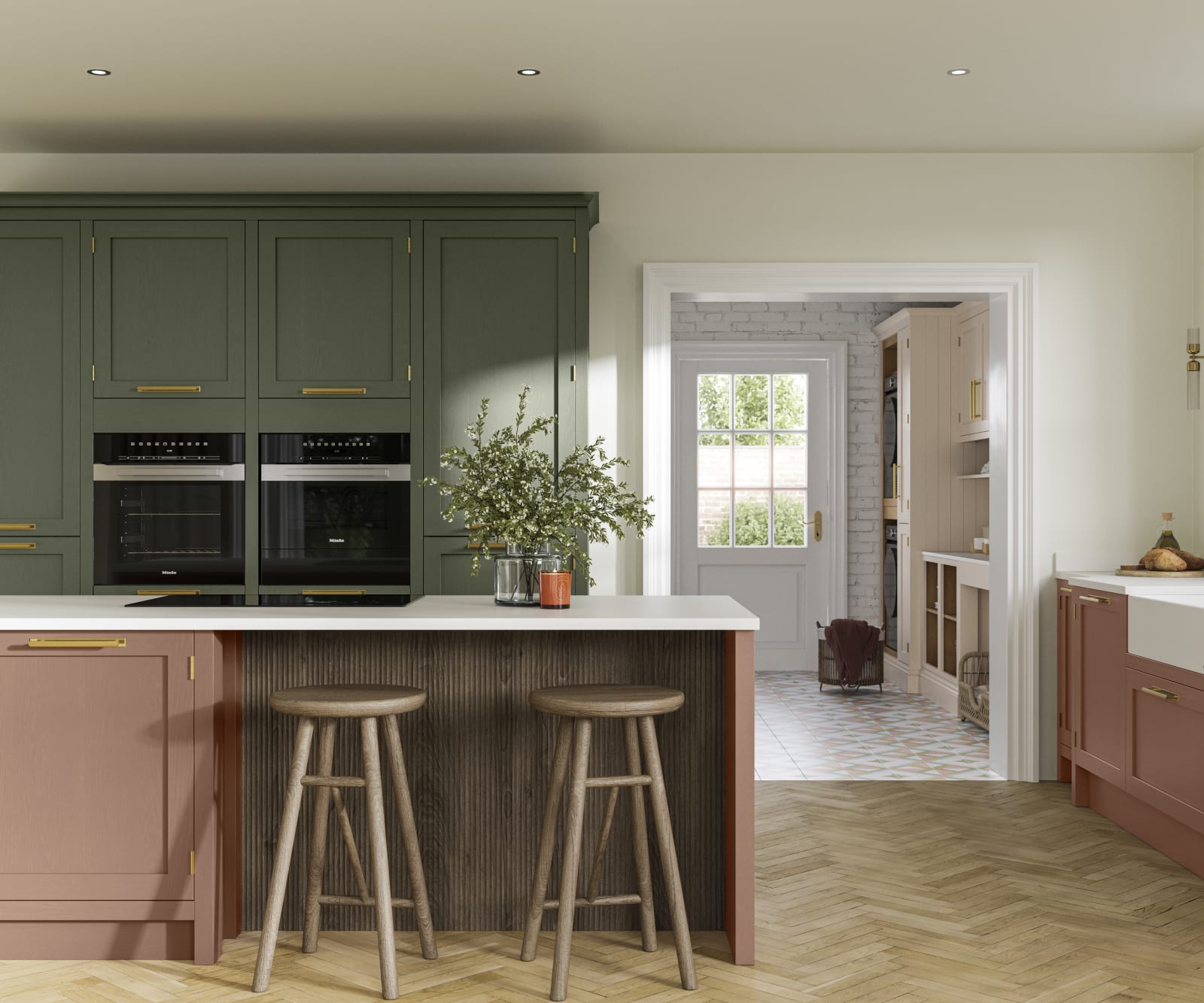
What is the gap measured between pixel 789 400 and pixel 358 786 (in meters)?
5.50

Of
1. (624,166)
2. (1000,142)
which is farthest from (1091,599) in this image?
(624,166)

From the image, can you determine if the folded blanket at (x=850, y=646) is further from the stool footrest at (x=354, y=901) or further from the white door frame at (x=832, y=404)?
the stool footrest at (x=354, y=901)

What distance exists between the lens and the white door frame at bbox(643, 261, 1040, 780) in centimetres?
467

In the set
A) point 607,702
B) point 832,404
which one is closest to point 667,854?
point 607,702

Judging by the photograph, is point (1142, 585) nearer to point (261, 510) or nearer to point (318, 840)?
point (318, 840)

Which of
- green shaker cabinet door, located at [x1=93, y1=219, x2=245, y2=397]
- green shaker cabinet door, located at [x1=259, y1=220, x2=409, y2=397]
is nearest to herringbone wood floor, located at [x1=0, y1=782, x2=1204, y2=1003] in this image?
green shaker cabinet door, located at [x1=259, y1=220, x2=409, y2=397]

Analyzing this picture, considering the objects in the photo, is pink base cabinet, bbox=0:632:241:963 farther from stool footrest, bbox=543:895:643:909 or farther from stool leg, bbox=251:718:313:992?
stool footrest, bbox=543:895:643:909

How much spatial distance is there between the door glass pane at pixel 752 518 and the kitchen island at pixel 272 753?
458cm

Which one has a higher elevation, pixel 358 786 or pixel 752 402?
pixel 752 402

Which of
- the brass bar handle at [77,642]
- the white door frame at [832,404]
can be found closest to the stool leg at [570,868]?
the brass bar handle at [77,642]

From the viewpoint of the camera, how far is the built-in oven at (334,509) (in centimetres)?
424

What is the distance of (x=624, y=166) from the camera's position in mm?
4699

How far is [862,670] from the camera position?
266 inches

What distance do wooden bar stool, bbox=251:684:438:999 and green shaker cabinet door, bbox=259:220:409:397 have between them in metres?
1.76
